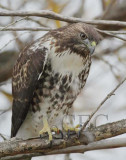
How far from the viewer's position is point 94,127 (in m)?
3.86

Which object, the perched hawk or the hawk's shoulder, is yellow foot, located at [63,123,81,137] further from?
the hawk's shoulder

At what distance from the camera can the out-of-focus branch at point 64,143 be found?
3768 millimetres

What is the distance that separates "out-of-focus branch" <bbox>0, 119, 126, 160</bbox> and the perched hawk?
42 cm

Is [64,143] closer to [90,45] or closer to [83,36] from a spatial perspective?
[90,45]

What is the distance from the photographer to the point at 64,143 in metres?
3.91

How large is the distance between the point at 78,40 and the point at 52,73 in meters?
0.41

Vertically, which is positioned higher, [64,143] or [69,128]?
[69,128]

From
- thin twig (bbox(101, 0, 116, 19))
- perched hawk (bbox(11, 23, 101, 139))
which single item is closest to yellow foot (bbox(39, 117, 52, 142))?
perched hawk (bbox(11, 23, 101, 139))

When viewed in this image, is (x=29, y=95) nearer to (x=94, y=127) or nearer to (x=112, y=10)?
(x=94, y=127)

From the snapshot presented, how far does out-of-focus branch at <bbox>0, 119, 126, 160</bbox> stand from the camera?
3.77 meters

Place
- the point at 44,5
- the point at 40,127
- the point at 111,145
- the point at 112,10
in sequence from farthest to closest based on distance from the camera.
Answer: the point at 44,5, the point at 112,10, the point at 40,127, the point at 111,145

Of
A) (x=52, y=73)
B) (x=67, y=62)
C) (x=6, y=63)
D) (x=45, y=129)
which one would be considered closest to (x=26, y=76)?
(x=52, y=73)

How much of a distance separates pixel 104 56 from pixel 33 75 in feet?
7.06

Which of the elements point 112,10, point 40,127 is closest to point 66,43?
point 40,127
